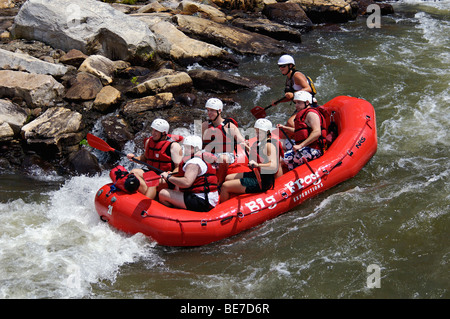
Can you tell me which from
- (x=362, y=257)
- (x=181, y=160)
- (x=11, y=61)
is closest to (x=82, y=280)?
(x=181, y=160)

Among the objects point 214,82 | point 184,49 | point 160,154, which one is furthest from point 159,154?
point 184,49

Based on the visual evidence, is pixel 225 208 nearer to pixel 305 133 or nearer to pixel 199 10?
pixel 305 133

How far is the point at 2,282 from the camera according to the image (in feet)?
15.2

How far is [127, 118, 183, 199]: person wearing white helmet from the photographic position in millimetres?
5707

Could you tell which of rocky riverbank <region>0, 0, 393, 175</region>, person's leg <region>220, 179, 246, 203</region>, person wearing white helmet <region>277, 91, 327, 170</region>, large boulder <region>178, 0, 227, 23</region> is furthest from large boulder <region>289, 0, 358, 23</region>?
person's leg <region>220, 179, 246, 203</region>

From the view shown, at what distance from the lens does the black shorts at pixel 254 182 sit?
18.3ft

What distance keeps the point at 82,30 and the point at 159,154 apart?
5279 millimetres

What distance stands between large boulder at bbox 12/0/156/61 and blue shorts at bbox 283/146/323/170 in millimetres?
4968

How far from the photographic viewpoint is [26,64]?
28.6 feet

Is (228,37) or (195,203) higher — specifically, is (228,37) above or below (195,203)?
below

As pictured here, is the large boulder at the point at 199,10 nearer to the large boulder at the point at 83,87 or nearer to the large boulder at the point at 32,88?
the large boulder at the point at 83,87

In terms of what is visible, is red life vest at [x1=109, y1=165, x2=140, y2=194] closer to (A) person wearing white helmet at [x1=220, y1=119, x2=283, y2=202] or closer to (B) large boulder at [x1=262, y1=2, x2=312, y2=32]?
(A) person wearing white helmet at [x1=220, y1=119, x2=283, y2=202]

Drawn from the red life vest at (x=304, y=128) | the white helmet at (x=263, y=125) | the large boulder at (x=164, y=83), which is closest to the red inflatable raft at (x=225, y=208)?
the red life vest at (x=304, y=128)

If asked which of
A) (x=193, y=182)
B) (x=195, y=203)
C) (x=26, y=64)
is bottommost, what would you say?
(x=26, y=64)
